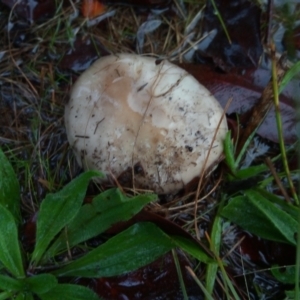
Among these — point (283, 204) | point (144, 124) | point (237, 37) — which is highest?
point (237, 37)

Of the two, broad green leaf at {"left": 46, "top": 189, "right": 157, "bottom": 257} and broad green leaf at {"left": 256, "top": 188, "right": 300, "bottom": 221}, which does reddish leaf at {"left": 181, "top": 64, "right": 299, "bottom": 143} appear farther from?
broad green leaf at {"left": 46, "top": 189, "right": 157, "bottom": 257}

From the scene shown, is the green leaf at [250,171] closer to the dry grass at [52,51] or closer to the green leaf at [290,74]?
the green leaf at [290,74]

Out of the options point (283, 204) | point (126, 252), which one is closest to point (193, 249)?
point (126, 252)

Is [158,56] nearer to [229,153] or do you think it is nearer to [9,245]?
[229,153]

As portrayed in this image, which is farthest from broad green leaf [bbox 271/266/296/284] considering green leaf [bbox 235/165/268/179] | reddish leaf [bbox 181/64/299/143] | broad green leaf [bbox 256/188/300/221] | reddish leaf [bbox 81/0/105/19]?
reddish leaf [bbox 81/0/105/19]

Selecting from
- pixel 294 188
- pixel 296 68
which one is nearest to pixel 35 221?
Result: pixel 294 188

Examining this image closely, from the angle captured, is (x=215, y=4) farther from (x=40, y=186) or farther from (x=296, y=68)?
(x=40, y=186)
